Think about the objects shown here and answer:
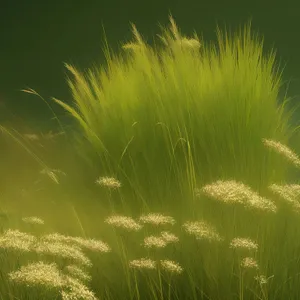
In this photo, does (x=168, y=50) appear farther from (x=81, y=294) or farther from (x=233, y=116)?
(x=81, y=294)

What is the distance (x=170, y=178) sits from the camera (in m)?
3.07

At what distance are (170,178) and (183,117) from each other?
1.15 ft

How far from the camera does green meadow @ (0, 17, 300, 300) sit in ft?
8.59

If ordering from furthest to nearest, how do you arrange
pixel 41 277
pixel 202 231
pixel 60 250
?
pixel 202 231 → pixel 60 250 → pixel 41 277

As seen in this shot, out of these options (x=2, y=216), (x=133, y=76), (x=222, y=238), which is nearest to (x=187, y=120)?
(x=133, y=76)

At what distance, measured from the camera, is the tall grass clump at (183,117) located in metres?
3.08

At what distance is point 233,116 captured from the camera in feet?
10.5

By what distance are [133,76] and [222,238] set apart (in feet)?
4.28

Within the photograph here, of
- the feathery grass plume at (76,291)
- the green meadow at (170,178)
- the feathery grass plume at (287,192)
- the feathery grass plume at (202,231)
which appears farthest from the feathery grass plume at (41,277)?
the feathery grass plume at (287,192)

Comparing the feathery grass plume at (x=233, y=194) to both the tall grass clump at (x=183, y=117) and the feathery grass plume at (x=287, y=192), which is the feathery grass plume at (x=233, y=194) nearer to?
the feathery grass plume at (x=287, y=192)

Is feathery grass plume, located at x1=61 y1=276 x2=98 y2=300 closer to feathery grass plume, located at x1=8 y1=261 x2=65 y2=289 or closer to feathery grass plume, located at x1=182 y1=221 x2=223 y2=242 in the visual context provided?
Answer: feathery grass plume, located at x1=8 y1=261 x2=65 y2=289

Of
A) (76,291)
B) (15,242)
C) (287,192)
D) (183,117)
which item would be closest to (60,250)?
(15,242)

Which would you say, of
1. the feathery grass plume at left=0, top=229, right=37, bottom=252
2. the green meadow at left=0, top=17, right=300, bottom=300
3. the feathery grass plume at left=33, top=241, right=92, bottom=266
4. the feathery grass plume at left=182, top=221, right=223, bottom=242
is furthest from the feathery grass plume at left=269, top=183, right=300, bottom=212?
the feathery grass plume at left=0, top=229, right=37, bottom=252

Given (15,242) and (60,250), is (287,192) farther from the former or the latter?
(15,242)
